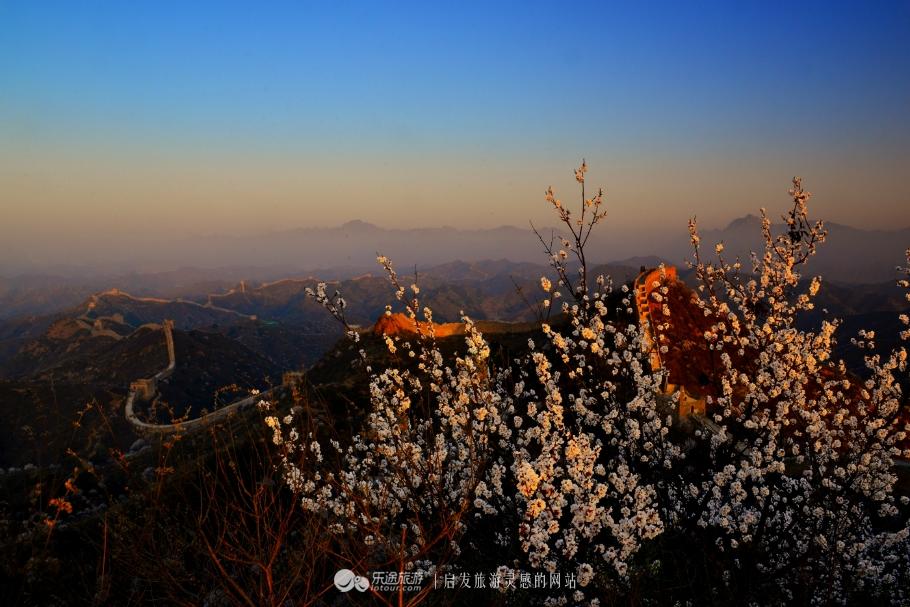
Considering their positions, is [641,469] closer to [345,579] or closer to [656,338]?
[656,338]

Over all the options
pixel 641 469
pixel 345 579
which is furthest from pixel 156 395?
pixel 345 579

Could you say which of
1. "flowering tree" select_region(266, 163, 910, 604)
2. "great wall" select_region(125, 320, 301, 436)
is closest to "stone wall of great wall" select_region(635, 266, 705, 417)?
"flowering tree" select_region(266, 163, 910, 604)

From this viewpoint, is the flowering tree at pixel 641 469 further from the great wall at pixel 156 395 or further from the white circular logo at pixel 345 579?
the great wall at pixel 156 395

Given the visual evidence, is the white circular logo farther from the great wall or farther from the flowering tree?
the great wall

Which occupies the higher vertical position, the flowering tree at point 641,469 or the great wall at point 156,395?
the flowering tree at point 641,469

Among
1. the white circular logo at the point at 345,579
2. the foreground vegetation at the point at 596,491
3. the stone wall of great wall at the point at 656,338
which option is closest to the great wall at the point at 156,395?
the foreground vegetation at the point at 596,491

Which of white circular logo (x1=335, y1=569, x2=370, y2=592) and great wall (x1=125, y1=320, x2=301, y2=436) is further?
great wall (x1=125, y1=320, x2=301, y2=436)

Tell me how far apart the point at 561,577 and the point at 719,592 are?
10.7ft

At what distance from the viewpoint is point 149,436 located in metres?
54.9

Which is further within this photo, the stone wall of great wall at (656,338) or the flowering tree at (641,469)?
the stone wall of great wall at (656,338)

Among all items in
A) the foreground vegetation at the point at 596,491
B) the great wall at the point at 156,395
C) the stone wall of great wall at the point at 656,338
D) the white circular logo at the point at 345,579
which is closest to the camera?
the white circular logo at the point at 345,579

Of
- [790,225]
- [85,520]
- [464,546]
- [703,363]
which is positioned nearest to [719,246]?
[790,225]

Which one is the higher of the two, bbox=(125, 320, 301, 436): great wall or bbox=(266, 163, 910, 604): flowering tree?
bbox=(266, 163, 910, 604): flowering tree

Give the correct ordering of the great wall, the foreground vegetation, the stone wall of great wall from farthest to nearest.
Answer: the great wall, the stone wall of great wall, the foreground vegetation
